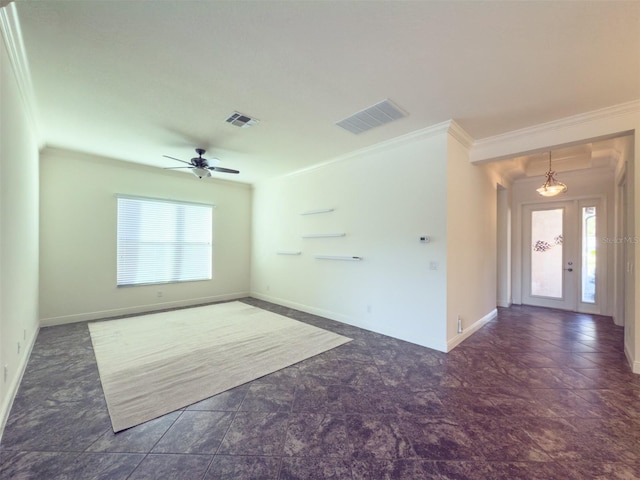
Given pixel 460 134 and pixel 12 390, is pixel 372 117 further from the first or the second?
pixel 12 390

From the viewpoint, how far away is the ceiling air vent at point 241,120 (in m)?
3.21

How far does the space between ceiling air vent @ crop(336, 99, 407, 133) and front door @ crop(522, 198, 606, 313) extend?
487cm

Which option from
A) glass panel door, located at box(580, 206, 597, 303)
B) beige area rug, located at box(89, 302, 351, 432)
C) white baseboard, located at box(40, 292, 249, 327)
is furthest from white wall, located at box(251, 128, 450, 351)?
glass panel door, located at box(580, 206, 597, 303)

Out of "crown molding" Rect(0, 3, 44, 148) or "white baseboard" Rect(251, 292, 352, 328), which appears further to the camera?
"white baseboard" Rect(251, 292, 352, 328)

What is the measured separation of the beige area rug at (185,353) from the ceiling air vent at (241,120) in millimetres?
2893

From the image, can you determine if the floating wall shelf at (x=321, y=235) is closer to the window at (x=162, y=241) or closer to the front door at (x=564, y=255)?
the window at (x=162, y=241)

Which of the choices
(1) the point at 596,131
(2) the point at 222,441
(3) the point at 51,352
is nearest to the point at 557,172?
(1) the point at 596,131

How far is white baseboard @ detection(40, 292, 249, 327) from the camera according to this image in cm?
443

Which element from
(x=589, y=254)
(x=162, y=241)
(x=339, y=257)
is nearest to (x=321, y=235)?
(x=339, y=257)

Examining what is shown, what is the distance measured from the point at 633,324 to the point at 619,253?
2.39 metres

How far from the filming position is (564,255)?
562 cm

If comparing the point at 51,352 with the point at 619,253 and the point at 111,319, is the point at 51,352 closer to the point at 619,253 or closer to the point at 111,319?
the point at 111,319

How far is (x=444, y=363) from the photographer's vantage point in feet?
10.1

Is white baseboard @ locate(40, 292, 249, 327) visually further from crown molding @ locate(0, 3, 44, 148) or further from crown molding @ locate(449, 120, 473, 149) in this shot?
crown molding @ locate(449, 120, 473, 149)
